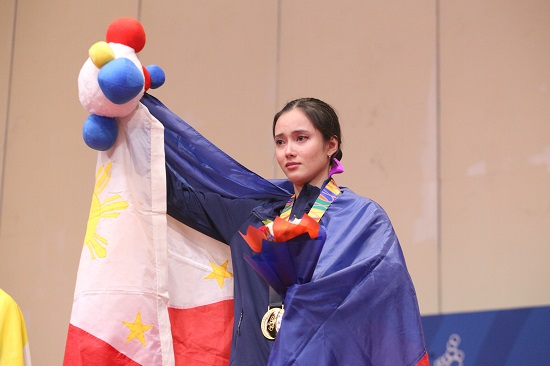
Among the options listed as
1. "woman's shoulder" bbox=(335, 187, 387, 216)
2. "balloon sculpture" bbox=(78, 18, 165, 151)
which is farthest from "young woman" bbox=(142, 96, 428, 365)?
"balloon sculpture" bbox=(78, 18, 165, 151)

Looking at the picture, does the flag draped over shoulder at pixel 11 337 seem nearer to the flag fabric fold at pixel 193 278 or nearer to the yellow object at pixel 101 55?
the flag fabric fold at pixel 193 278

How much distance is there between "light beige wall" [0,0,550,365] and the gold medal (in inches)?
40.2

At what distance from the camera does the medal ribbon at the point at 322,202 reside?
87.5 inches

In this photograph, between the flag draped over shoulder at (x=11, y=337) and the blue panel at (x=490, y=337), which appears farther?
the blue panel at (x=490, y=337)

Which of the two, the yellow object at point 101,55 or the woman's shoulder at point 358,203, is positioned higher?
the yellow object at point 101,55

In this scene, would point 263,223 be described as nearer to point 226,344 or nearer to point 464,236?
point 226,344

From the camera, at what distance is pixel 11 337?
2385 mm

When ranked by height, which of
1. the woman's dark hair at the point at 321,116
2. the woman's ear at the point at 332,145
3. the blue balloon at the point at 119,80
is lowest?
the woman's ear at the point at 332,145

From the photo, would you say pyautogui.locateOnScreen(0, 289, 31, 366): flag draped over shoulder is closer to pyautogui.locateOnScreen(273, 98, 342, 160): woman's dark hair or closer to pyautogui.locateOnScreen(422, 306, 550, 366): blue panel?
pyautogui.locateOnScreen(273, 98, 342, 160): woman's dark hair

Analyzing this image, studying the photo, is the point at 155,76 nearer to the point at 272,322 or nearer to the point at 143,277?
the point at 143,277

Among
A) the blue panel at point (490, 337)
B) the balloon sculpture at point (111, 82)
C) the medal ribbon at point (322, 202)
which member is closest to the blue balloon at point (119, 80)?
the balloon sculpture at point (111, 82)

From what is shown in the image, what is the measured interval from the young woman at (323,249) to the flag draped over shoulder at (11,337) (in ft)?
1.61

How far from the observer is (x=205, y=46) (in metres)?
3.76

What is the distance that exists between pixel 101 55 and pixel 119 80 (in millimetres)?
85
